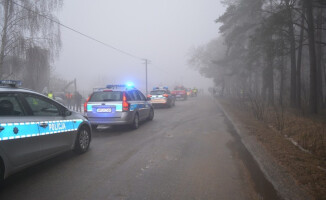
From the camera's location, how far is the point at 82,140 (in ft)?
18.5

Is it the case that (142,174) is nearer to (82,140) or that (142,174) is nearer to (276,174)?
(82,140)

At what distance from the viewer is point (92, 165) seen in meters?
4.77

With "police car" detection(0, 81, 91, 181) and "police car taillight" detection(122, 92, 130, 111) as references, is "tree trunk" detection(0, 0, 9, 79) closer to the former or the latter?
"police car taillight" detection(122, 92, 130, 111)

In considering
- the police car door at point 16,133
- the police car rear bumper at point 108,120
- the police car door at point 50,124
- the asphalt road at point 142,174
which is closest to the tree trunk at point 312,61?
the asphalt road at point 142,174

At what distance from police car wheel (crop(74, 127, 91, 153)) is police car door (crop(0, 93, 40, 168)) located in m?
1.33

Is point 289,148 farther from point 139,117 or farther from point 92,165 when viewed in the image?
point 139,117

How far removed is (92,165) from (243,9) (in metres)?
18.8

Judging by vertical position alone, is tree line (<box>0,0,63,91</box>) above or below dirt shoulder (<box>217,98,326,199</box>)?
above

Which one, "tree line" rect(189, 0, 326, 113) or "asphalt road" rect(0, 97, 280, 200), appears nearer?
"asphalt road" rect(0, 97, 280, 200)

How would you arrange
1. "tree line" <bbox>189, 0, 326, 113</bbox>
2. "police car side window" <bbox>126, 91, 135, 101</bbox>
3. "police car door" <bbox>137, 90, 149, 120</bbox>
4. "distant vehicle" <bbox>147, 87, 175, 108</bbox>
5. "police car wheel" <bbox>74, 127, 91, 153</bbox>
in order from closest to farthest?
"police car wheel" <bbox>74, 127, 91, 153</bbox> < "police car side window" <bbox>126, 91, 135, 101</bbox> < "police car door" <bbox>137, 90, 149, 120</bbox> < "tree line" <bbox>189, 0, 326, 113</bbox> < "distant vehicle" <bbox>147, 87, 175, 108</bbox>

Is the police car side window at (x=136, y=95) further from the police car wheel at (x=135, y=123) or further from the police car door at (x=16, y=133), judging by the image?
the police car door at (x=16, y=133)

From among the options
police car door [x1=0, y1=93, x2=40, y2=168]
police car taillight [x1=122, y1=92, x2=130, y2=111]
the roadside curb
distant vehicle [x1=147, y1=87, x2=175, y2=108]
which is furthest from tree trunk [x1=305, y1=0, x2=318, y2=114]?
police car door [x1=0, y1=93, x2=40, y2=168]

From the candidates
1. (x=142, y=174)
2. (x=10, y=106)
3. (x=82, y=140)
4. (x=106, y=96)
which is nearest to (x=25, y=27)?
(x=106, y=96)

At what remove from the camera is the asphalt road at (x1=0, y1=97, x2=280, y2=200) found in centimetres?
348
